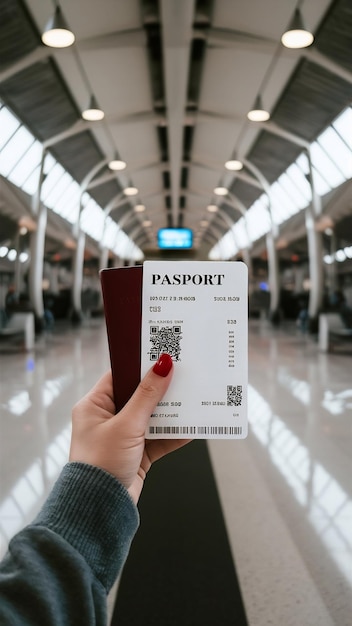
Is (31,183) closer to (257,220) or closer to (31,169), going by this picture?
(31,169)

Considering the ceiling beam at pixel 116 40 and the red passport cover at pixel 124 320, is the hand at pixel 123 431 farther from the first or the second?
the ceiling beam at pixel 116 40

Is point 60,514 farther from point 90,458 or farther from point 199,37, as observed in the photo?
point 199,37

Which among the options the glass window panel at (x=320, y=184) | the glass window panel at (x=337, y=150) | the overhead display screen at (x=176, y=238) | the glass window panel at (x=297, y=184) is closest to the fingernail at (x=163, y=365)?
the glass window panel at (x=337, y=150)

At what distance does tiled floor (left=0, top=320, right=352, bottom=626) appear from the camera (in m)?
2.80

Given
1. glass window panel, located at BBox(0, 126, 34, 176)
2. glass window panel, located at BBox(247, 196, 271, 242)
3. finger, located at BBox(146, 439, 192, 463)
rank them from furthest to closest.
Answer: glass window panel, located at BBox(247, 196, 271, 242) → glass window panel, located at BBox(0, 126, 34, 176) → finger, located at BBox(146, 439, 192, 463)

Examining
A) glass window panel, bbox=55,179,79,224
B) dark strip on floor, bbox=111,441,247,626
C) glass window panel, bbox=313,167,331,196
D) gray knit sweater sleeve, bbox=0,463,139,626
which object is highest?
glass window panel, bbox=55,179,79,224

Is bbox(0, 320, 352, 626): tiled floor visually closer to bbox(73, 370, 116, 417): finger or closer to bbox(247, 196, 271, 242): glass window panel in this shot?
bbox(73, 370, 116, 417): finger

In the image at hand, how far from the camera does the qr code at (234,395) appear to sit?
1.20m

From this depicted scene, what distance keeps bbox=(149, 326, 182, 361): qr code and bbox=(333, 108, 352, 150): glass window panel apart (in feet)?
55.5

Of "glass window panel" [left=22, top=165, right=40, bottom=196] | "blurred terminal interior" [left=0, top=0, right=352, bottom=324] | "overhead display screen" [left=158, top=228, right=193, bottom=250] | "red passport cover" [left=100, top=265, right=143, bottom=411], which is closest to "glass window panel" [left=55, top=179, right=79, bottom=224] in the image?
"blurred terminal interior" [left=0, top=0, right=352, bottom=324]

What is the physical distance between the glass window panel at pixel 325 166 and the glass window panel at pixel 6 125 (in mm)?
9953

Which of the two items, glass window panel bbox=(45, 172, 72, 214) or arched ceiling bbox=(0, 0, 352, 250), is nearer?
arched ceiling bbox=(0, 0, 352, 250)

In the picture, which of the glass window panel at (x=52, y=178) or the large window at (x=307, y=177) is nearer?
the large window at (x=307, y=177)

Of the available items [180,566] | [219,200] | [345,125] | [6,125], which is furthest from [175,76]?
[219,200]
